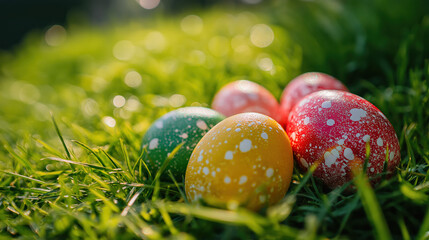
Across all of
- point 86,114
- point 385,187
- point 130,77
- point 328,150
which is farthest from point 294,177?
point 130,77

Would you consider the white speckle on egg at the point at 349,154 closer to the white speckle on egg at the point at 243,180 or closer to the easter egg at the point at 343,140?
the easter egg at the point at 343,140

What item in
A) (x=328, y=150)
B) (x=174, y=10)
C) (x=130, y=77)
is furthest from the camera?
(x=174, y=10)

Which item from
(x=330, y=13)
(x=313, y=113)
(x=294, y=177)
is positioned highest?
(x=330, y=13)

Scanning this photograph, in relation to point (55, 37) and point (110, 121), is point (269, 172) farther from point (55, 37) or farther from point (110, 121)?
point (55, 37)

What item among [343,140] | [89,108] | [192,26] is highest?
[192,26]

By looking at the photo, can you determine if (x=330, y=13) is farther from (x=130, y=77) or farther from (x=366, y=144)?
(x=366, y=144)

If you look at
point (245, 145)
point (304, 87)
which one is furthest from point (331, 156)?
point (304, 87)
